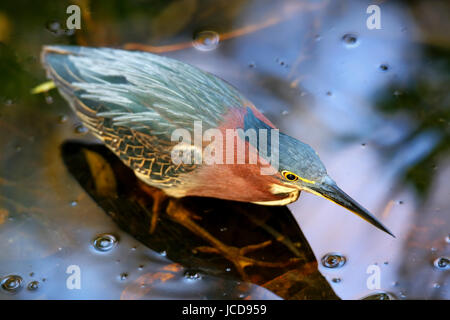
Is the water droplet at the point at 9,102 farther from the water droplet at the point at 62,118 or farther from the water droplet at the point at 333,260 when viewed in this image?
the water droplet at the point at 333,260

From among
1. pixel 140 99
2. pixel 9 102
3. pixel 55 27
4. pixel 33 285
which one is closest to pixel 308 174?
pixel 140 99

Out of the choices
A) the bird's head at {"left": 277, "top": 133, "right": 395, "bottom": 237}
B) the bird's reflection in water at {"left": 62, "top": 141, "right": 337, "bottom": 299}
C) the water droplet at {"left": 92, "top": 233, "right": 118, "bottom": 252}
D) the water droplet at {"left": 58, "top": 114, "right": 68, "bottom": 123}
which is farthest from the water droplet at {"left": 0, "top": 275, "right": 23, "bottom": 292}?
the bird's head at {"left": 277, "top": 133, "right": 395, "bottom": 237}

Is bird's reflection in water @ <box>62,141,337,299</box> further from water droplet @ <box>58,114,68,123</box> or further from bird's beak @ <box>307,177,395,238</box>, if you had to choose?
bird's beak @ <box>307,177,395,238</box>

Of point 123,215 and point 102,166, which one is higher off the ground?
point 102,166

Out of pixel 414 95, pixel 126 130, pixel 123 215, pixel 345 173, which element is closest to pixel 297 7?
pixel 414 95

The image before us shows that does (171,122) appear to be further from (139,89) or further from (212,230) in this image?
(212,230)
